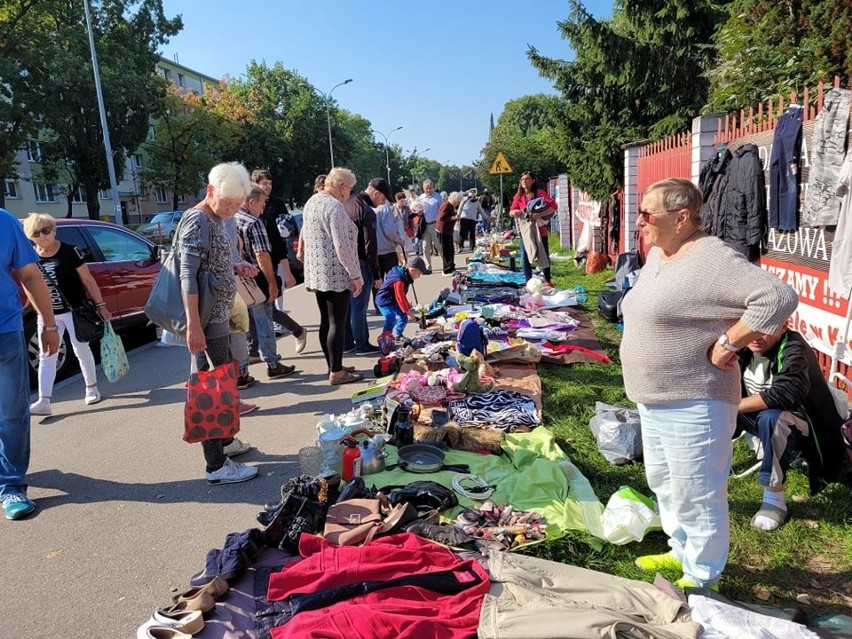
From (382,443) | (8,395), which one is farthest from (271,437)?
(8,395)

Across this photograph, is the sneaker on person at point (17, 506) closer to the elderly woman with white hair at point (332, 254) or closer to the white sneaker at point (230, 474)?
the white sneaker at point (230, 474)

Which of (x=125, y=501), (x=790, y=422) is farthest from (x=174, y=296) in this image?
(x=790, y=422)

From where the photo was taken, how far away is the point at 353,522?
3.24 metres

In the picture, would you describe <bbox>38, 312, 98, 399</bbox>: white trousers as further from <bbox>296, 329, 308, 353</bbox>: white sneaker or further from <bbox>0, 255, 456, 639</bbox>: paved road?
<bbox>296, 329, 308, 353</bbox>: white sneaker

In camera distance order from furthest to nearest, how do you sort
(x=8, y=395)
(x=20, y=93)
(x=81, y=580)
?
(x=20, y=93) → (x=8, y=395) → (x=81, y=580)

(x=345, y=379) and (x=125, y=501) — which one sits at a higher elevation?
(x=345, y=379)

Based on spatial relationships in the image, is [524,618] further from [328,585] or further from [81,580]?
[81,580]

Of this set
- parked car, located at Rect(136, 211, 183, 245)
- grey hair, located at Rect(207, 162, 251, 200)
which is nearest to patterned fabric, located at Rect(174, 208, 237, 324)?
grey hair, located at Rect(207, 162, 251, 200)

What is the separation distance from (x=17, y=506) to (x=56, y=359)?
93.9 inches

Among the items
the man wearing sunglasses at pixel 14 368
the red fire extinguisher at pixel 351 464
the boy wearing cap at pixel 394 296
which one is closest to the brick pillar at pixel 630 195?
the boy wearing cap at pixel 394 296

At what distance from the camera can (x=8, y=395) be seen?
3.83 meters

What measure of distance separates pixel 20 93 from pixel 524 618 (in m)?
31.3

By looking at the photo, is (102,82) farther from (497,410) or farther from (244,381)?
(497,410)

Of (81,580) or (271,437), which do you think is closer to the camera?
(81,580)
